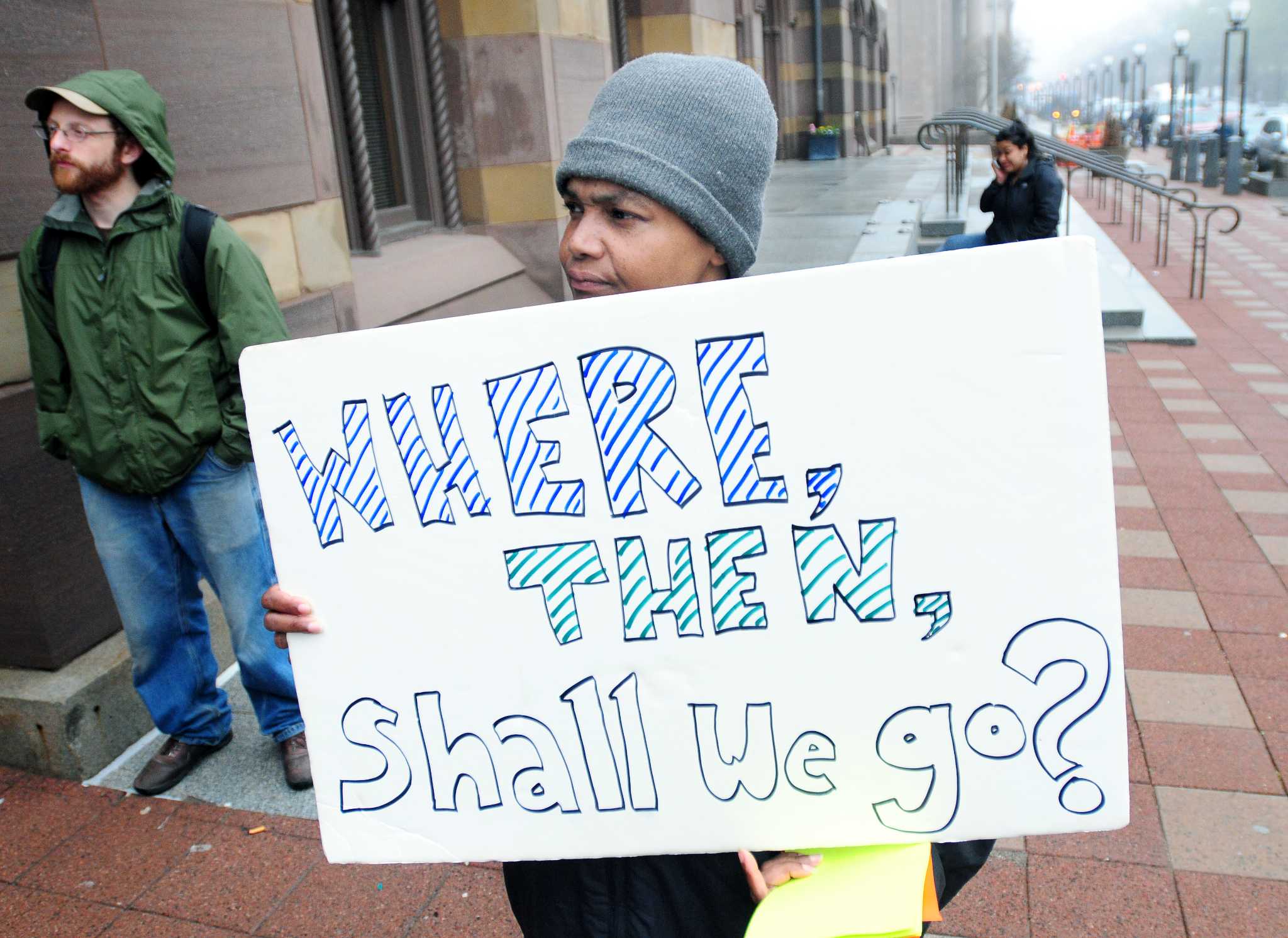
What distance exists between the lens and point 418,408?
1459mm

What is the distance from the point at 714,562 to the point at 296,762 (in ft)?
7.77

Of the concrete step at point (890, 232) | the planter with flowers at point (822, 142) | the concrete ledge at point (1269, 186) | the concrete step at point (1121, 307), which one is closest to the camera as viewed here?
the concrete step at point (890, 232)

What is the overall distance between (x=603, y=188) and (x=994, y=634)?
776mm

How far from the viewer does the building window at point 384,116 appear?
5699 mm

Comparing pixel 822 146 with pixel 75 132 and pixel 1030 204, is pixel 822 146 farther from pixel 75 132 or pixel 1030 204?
pixel 75 132

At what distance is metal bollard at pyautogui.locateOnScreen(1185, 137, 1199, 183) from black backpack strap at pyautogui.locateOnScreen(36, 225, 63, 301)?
26.9 meters

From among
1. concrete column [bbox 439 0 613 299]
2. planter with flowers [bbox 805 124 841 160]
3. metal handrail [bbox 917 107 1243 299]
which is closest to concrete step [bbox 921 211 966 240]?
metal handrail [bbox 917 107 1243 299]

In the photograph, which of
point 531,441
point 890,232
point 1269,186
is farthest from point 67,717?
point 1269,186

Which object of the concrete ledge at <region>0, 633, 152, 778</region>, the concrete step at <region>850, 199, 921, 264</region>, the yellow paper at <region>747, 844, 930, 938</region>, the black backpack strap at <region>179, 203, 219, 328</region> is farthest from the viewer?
the concrete step at <region>850, 199, 921, 264</region>

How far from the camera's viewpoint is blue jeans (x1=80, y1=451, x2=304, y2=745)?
124 inches

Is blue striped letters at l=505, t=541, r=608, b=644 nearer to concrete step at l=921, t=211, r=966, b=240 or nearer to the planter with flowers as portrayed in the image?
concrete step at l=921, t=211, r=966, b=240

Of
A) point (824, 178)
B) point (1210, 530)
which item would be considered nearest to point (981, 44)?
point (824, 178)

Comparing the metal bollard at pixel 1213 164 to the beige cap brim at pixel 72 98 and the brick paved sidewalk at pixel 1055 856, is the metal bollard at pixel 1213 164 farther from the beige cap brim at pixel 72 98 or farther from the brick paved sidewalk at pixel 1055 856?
the beige cap brim at pixel 72 98

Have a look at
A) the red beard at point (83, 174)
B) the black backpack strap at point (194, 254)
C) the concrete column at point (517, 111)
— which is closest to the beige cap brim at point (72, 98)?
the red beard at point (83, 174)
